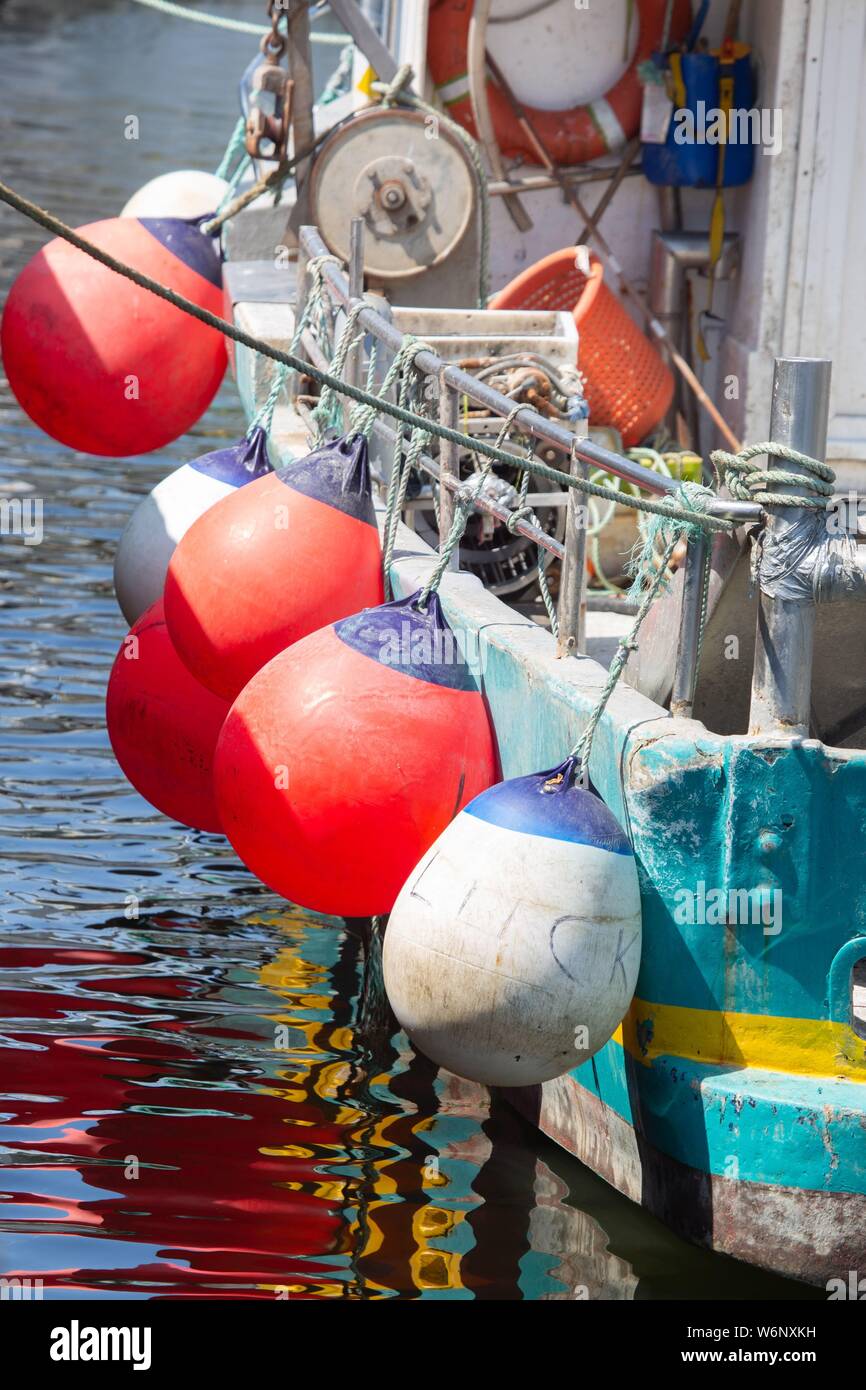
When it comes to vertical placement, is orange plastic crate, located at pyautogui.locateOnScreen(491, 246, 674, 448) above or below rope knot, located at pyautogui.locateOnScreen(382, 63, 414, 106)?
below

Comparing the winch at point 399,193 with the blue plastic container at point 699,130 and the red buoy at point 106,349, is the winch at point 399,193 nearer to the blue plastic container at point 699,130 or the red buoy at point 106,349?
the red buoy at point 106,349

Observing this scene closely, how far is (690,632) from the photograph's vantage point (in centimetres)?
452

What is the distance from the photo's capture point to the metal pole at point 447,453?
546 centimetres

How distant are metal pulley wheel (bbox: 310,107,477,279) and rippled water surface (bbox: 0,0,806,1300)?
2.41 m

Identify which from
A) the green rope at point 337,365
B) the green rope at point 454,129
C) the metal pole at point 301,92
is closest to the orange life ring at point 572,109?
the green rope at point 454,129

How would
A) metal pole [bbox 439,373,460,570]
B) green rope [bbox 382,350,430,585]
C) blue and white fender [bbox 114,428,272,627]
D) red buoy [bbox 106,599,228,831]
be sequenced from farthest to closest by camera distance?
blue and white fender [bbox 114,428,272,627] < red buoy [bbox 106,599,228,831] < metal pole [bbox 439,373,460,570] < green rope [bbox 382,350,430,585]

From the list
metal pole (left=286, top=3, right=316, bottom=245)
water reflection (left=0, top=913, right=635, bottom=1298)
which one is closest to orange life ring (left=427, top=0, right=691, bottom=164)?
metal pole (left=286, top=3, right=316, bottom=245)

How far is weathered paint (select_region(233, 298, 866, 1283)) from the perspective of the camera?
4277 mm

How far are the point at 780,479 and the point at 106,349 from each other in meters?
3.77

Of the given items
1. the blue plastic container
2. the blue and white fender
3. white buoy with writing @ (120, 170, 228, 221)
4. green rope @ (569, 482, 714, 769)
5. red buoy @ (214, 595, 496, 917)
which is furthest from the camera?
white buoy with writing @ (120, 170, 228, 221)

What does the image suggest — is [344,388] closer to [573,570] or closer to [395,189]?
[573,570]

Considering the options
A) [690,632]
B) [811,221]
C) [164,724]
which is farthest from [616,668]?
[811,221]

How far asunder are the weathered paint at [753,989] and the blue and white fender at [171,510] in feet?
8.40

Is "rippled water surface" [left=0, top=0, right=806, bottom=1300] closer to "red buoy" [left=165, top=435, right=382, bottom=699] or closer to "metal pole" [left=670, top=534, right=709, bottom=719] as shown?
"red buoy" [left=165, top=435, right=382, bottom=699]
